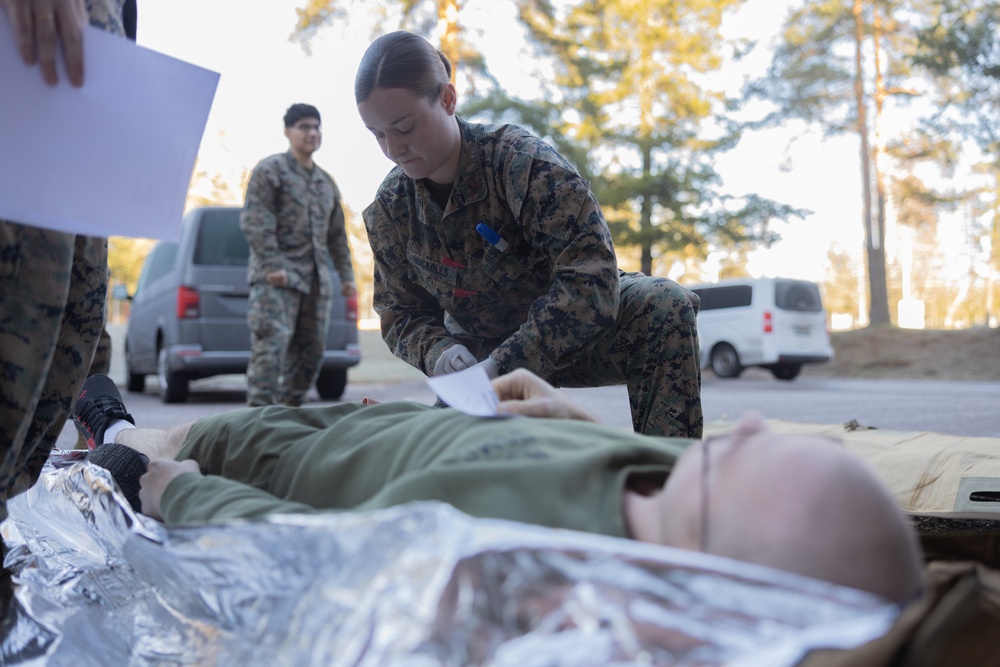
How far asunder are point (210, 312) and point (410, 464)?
6.48 m

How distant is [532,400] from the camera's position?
1767mm

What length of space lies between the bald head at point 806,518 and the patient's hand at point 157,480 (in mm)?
1028

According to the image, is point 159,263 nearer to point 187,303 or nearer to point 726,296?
point 187,303

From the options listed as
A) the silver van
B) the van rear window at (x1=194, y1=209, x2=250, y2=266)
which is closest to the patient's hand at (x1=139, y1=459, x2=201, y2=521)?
the silver van

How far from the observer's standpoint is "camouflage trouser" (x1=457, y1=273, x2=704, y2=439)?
2.59 metres

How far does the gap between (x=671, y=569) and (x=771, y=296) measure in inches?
542

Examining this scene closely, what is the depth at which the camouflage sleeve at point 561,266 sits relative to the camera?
2471 mm

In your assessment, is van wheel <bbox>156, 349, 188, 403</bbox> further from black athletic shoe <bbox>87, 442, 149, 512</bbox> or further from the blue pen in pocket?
black athletic shoe <bbox>87, 442, 149, 512</bbox>

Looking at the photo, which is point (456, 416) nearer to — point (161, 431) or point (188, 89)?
point (188, 89)

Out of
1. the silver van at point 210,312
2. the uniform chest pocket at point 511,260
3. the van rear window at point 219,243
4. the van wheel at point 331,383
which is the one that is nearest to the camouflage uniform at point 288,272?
the silver van at point 210,312

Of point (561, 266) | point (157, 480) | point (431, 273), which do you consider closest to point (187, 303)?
point (431, 273)

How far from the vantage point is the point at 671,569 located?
996 millimetres

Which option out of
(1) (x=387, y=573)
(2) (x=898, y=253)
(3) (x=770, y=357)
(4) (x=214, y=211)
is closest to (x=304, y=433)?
(1) (x=387, y=573)

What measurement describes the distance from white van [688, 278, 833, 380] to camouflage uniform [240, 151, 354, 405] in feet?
31.8
